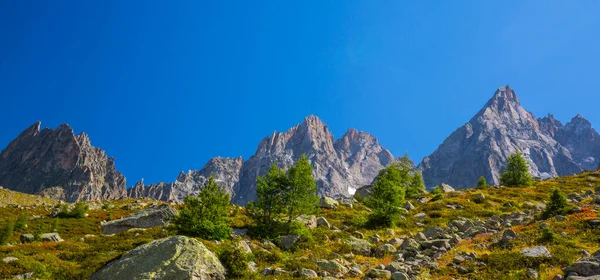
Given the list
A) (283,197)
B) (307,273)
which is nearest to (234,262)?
(307,273)

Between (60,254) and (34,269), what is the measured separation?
421cm

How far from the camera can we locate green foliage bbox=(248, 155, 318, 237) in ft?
86.5

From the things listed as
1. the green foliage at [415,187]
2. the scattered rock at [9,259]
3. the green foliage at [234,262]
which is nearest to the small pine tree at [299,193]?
the green foliage at [234,262]

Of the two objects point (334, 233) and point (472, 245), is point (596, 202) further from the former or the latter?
point (334, 233)

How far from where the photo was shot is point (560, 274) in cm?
1213

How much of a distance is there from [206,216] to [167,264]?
1047cm

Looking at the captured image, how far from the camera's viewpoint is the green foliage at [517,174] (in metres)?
60.8

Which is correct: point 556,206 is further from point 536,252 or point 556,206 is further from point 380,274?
point 380,274

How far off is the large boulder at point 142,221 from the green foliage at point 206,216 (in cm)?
1317

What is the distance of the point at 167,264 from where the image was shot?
12820 mm

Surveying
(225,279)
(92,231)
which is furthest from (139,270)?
(92,231)

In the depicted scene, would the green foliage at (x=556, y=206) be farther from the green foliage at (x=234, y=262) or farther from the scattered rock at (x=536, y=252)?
the green foliage at (x=234, y=262)

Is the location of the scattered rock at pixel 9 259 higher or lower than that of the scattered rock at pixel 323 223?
lower

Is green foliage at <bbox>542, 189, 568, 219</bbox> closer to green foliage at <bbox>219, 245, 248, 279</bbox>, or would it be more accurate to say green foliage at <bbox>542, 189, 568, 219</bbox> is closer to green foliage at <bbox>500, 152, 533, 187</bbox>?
green foliage at <bbox>219, 245, 248, 279</bbox>
